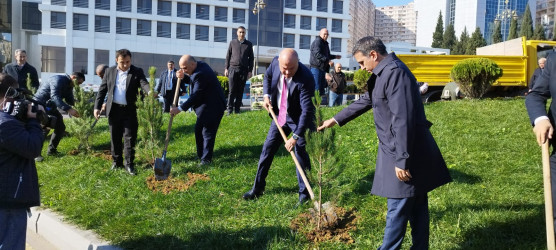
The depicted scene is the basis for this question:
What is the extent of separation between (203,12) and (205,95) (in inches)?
2220

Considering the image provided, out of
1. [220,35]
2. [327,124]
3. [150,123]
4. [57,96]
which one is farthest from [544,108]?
[220,35]

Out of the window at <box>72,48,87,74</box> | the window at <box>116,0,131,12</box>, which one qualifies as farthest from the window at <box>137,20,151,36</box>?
the window at <box>72,48,87,74</box>

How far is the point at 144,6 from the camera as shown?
57.8 metres

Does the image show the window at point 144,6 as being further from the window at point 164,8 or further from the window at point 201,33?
the window at point 201,33

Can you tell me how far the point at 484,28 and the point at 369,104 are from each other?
13038 centimetres

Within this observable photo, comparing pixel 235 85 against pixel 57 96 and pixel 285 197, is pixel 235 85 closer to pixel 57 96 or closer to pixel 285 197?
pixel 57 96

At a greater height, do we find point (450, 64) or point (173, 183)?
point (450, 64)

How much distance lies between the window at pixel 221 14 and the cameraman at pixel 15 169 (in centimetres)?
5968

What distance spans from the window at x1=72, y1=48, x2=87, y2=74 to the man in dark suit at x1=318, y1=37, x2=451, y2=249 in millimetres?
55848

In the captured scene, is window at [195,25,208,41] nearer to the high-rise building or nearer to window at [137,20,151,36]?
window at [137,20,151,36]

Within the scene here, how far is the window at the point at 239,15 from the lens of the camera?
203 ft

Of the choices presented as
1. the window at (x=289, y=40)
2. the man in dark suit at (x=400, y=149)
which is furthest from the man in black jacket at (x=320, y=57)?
the window at (x=289, y=40)

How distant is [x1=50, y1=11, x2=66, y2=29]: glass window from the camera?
53344 mm

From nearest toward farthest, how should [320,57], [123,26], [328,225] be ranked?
[328,225]
[320,57]
[123,26]
